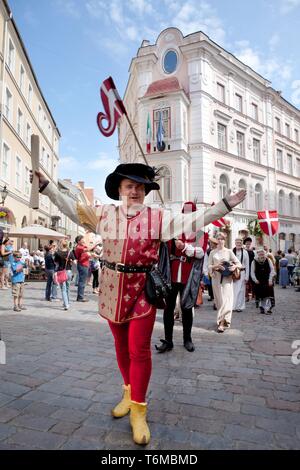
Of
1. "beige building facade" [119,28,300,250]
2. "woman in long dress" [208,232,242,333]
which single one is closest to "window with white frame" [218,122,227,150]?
"beige building facade" [119,28,300,250]

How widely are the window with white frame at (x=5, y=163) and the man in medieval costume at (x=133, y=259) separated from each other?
17376 mm

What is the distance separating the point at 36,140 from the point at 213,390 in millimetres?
2788

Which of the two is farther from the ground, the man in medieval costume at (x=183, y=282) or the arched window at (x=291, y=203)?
the arched window at (x=291, y=203)

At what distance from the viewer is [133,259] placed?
245 cm

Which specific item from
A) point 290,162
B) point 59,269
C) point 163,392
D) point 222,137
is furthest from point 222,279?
point 290,162

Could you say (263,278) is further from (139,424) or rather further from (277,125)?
(277,125)

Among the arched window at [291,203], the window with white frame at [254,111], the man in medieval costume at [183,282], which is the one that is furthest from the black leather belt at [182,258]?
the arched window at [291,203]

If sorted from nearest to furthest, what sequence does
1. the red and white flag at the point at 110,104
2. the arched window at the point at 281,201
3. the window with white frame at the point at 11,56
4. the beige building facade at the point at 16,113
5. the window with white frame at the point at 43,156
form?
the red and white flag at the point at 110,104 < the beige building facade at the point at 16,113 < the window with white frame at the point at 11,56 < the window with white frame at the point at 43,156 < the arched window at the point at 281,201

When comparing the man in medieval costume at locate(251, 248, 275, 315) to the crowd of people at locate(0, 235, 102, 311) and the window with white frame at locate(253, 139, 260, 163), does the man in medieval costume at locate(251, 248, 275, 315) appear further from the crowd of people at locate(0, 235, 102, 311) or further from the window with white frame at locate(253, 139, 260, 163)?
the window with white frame at locate(253, 139, 260, 163)

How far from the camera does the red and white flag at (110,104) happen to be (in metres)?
4.38

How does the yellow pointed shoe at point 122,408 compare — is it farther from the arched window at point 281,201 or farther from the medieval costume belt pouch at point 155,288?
the arched window at point 281,201

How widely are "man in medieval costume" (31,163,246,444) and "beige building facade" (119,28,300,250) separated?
57.0 ft

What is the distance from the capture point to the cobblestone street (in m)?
2.27

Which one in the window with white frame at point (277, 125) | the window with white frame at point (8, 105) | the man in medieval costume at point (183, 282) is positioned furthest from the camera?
the window with white frame at point (277, 125)
